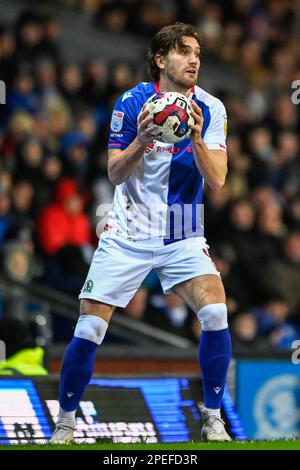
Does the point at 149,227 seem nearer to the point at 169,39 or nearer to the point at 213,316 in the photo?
the point at 213,316

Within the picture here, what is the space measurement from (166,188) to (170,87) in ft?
1.94

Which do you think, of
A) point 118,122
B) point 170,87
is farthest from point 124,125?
point 170,87

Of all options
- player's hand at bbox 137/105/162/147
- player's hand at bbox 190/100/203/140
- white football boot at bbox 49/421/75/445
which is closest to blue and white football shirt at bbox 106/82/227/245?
player's hand at bbox 190/100/203/140

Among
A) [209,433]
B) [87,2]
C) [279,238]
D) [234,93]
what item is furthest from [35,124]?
[209,433]

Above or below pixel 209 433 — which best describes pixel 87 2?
above

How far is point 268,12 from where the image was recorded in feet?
62.4

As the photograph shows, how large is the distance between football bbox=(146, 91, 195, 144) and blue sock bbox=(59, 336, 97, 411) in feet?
4.25

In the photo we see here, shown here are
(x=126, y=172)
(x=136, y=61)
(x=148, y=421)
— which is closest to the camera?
(x=126, y=172)

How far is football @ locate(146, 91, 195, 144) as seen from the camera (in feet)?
20.6

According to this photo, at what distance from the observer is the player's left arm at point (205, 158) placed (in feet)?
21.1

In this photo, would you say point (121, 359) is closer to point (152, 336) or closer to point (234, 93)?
point (152, 336)

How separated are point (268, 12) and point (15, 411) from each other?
12875 mm

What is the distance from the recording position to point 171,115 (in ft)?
20.6

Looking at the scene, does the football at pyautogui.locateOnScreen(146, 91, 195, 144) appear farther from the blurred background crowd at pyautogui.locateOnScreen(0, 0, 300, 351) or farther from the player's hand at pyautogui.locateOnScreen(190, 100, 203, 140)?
the blurred background crowd at pyautogui.locateOnScreen(0, 0, 300, 351)
